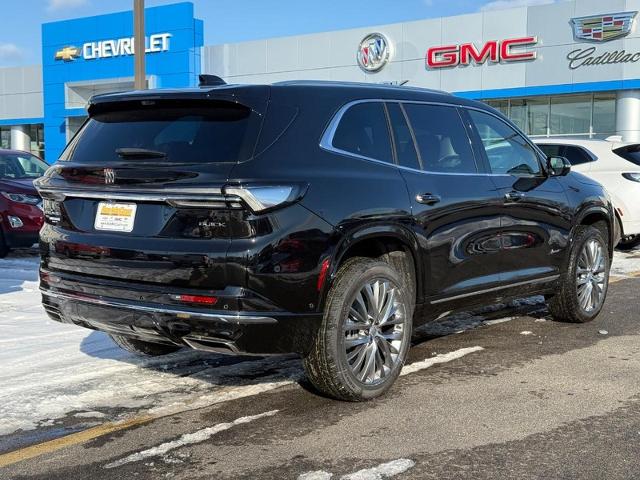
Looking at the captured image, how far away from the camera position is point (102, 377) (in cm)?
491

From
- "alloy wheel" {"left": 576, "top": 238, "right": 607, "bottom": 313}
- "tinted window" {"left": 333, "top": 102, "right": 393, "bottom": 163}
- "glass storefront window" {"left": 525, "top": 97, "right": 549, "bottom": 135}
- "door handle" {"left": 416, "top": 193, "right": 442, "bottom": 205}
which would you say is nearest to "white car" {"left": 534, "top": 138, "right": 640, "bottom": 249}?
"alloy wheel" {"left": 576, "top": 238, "right": 607, "bottom": 313}

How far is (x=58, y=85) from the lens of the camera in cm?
4275

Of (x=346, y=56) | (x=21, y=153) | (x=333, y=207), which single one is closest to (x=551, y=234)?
(x=333, y=207)

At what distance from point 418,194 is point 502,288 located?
1.25 metres

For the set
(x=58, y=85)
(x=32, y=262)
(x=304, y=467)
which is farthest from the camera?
(x=58, y=85)

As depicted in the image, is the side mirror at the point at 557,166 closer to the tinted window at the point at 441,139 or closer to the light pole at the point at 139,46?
the tinted window at the point at 441,139

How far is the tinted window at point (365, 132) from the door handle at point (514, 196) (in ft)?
4.00

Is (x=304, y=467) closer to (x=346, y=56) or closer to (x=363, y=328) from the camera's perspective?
(x=363, y=328)

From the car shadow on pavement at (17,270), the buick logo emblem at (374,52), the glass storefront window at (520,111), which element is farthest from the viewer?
→ the buick logo emblem at (374,52)

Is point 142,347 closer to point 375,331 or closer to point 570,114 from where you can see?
point 375,331

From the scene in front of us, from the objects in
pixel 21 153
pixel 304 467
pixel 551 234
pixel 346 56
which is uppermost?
pixel 346 56

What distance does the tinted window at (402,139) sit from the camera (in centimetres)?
471

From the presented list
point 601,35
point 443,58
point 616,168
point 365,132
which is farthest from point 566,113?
point 365,132

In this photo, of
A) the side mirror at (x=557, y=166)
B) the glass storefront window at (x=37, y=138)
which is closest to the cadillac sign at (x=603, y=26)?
the side mirror at (x=557, y=166)
